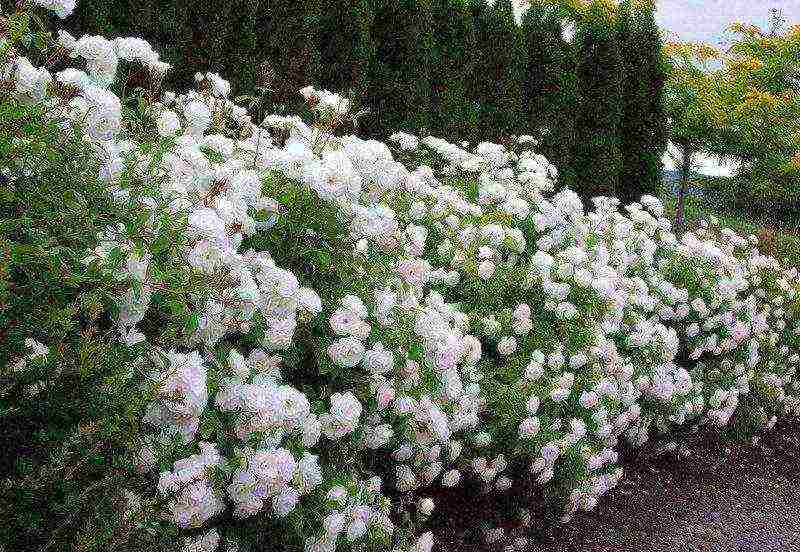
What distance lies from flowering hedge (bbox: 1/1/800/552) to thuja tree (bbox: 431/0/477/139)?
2002 mm

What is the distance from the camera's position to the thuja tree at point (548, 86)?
327 inches

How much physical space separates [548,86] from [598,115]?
701 millimetres

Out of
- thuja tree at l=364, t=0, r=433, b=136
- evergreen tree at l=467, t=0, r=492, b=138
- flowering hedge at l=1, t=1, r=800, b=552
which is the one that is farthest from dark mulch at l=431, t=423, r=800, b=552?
evergreen tree at l=467, t=0, r=492, b=138

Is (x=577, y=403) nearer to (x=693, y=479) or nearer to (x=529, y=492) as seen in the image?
(x=529, y=492)

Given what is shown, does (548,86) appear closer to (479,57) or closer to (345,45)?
(479,57)

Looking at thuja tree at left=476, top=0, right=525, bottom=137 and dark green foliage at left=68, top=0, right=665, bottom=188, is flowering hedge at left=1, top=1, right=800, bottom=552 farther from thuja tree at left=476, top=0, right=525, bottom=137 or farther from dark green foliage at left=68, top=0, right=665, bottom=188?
thuja tree at left=476, top=0, right=525, bottom=137

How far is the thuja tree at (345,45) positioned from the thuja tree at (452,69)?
796 millimetres

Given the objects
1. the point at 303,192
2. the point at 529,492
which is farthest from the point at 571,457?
the point at 303,192

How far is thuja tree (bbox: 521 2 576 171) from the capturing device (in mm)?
8297

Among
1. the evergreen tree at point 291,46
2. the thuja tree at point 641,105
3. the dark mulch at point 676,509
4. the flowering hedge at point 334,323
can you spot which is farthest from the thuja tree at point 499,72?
the dark mulch at point 676,509

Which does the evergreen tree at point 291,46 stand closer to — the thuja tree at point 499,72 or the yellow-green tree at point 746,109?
the thuja tree at point 499,72

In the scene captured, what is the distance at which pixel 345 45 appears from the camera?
655cm

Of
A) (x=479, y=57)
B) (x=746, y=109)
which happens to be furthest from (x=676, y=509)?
(x=746, y=109)

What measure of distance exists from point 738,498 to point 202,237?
149 inches
